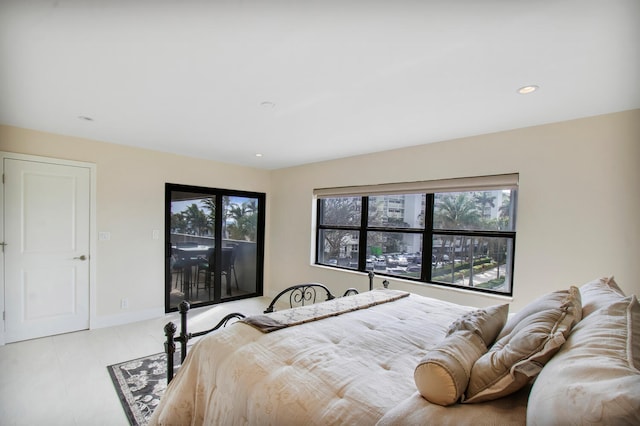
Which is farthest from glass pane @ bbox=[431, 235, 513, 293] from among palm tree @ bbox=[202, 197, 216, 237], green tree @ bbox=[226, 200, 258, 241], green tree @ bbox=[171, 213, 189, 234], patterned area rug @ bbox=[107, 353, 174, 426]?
green tree @ bbox=[171, 213, 189, 234]

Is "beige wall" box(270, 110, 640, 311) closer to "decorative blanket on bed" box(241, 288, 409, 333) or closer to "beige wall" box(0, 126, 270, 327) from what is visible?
"decorative blanket on bed" box(241, 288, 409, 333)

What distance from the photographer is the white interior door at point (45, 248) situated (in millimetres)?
3119

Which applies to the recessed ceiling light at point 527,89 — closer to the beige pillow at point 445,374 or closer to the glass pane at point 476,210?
the glass pane at point 476,210

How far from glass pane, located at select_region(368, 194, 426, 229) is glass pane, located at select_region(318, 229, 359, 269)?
0.44 m

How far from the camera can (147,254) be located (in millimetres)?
4020

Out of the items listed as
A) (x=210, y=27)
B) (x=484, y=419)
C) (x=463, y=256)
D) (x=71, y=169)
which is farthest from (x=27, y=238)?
(x=463, y=256)

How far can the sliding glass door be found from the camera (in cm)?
432

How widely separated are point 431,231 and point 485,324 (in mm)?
2132

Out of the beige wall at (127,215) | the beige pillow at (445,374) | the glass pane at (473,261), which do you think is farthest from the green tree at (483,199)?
the beige wall at (127,215)

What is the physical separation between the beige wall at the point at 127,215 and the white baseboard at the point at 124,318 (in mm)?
10

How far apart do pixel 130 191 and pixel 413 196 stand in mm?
3661

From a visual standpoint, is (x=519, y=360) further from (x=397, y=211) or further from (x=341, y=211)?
(x=341, y=211)

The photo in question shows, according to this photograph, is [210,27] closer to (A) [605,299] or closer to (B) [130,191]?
(A) [605,299]

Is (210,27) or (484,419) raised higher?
(210,27)
